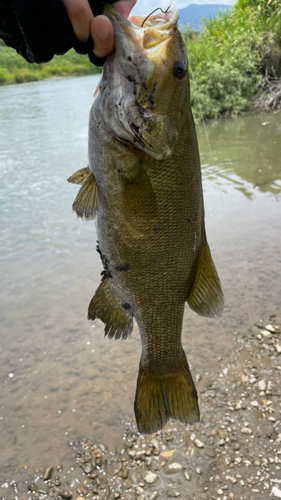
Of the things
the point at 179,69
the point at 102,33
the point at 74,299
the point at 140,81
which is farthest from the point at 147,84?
the point at 74,299

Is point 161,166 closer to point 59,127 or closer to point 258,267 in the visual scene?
point 258,267

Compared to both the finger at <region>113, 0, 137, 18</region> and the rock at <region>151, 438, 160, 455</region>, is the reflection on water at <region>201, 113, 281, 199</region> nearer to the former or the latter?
the rock at <region>151, 438, 160, 455</region>

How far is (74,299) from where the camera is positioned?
17.5 ft

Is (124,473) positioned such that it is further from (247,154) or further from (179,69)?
(247,154)

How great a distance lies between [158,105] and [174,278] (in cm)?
78

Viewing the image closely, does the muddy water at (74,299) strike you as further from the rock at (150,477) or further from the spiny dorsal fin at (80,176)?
the spiny dorsal fin at (80,176)

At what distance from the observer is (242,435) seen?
318 centimetres

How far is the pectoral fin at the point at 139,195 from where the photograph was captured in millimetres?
1694

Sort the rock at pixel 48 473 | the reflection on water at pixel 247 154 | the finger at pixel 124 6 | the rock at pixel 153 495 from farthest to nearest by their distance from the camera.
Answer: the reflection on water at pixel 247 154 < the rock at pixel 48 473 < the rock at pixel 153 495 < the finger at pixel 124 6

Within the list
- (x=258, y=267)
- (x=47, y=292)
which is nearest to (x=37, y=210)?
(x=47, y=292)

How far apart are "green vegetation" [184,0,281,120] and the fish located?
38.9 ft

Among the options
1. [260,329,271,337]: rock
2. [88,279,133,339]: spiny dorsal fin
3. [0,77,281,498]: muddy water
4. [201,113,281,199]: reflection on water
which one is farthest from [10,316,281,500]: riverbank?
[201,113,281,199]: reflection on water

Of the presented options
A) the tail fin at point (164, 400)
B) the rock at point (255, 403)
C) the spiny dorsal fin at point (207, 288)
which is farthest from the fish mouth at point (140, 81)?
the rock at point (255, 403)

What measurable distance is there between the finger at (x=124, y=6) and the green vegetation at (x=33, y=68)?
33946 millimetres
